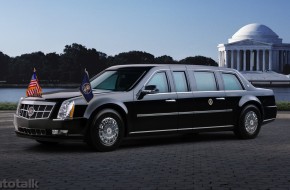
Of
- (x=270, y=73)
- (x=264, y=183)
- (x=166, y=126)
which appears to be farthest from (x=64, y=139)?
(x=270, y=73)

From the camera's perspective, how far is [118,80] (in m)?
12.2

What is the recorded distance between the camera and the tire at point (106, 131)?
36.2 ft

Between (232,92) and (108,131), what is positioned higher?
(232,92)

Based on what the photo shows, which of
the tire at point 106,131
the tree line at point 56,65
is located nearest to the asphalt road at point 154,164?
the tire at point 106,131

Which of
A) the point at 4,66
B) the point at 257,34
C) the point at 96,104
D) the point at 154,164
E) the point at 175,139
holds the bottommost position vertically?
the point at 175,139

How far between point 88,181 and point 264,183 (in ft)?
7.69

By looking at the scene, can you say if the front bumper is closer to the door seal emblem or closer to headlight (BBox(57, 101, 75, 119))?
headlight (BBox(57, 101, 75, 119))

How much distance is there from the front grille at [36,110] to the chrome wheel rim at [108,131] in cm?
103

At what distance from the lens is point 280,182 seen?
7.88 metres

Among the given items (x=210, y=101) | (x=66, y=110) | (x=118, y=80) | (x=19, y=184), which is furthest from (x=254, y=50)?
(x=19, y=184)

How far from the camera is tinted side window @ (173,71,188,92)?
1255cm

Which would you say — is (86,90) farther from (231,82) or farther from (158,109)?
(231,82)

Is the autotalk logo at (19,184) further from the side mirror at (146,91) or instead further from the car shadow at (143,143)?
the side mirror at (146,91)

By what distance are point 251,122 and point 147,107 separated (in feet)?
10.7
